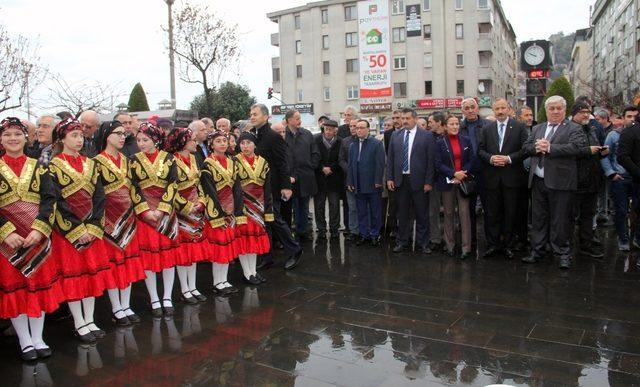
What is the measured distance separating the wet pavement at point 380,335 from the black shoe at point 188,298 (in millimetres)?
133

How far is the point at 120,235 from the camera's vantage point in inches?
186

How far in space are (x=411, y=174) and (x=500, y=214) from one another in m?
1.31

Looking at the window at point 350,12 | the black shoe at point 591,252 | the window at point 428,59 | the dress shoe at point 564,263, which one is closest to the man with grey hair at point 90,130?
the dress shoe at point 564,263

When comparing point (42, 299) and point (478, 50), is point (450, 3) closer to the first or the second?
point (478, 50)

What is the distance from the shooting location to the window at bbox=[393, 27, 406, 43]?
4562 centimetres

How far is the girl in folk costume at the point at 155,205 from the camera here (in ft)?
16.3

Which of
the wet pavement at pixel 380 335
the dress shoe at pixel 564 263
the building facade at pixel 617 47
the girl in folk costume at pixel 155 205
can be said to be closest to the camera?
the wet pavement at pixel 380 335

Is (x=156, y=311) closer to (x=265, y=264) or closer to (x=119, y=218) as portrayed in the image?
(x=119, y=218)

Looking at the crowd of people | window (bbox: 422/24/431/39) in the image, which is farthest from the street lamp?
window (bbox: 422/24/431/39)

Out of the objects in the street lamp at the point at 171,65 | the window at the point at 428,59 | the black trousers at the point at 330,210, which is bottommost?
the black trousers at the point at 330,210

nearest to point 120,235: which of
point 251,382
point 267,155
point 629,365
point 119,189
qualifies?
point 119,189

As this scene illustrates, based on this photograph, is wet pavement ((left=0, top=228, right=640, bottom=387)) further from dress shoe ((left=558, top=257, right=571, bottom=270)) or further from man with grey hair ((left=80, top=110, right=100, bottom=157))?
man with grey hair ((left=80, top=110, right=100, bottom=157))

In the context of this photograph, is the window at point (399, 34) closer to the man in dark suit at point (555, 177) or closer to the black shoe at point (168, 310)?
the man in dark suit at point (555, 177)

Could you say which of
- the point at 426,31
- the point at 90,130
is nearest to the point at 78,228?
the point at 90,130
